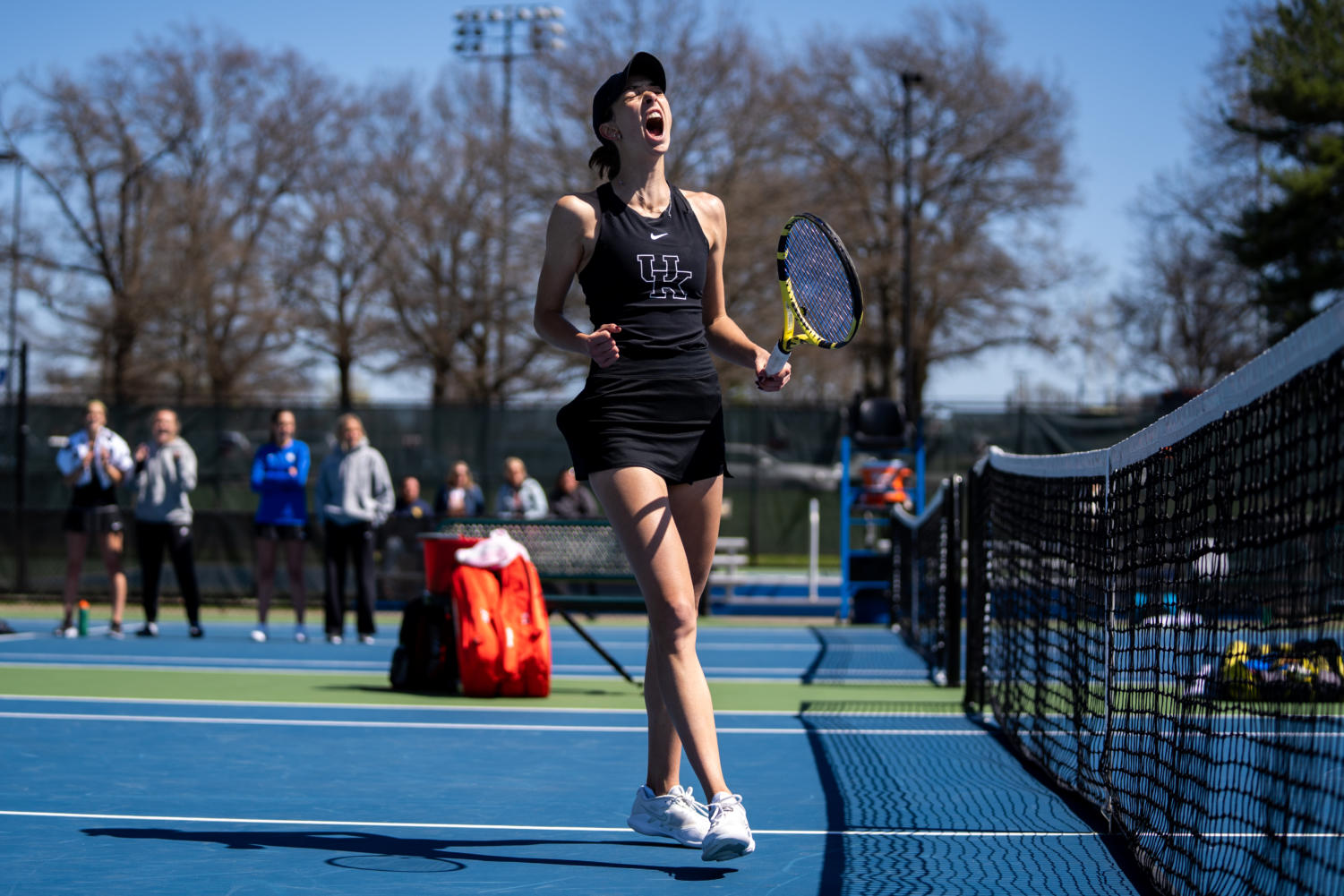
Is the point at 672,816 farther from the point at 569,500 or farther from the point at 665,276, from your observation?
the point at 569,500

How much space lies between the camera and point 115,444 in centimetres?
1220

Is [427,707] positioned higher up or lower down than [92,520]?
lower down

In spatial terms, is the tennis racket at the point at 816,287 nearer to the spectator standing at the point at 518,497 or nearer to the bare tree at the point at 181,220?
the spectator standing at the point at 518,497

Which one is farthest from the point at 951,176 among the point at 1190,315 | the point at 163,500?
the point at 163,500

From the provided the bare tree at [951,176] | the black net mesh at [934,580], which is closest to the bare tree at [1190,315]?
the bare tree at [951,176]

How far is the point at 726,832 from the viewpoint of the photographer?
11.9ft

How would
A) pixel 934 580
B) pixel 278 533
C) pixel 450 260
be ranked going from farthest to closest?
pixel 450 260 → pixel 278 533 → pixel 934 580

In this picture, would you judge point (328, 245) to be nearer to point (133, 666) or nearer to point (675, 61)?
point (675, 61)

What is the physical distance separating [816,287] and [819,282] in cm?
2

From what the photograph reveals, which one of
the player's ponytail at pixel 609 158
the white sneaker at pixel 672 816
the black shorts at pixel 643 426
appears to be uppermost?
the player's ponytail at pixel 609 158

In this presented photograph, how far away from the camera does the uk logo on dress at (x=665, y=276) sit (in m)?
4.00

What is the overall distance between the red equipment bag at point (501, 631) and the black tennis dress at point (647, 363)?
4470mm

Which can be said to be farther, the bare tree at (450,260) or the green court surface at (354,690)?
the bare tree at (450,260)

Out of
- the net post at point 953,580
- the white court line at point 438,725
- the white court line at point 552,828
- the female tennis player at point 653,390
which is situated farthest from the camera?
the net post at point 953,580
